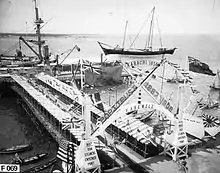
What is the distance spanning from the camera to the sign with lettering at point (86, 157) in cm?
441

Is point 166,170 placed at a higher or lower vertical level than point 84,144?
lower

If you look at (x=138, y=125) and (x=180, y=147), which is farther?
(x=138, y=125)

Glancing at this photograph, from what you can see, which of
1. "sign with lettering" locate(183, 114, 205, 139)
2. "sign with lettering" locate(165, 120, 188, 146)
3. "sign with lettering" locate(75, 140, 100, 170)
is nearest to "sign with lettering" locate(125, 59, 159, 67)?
"sign with lettering" locate(165, 120, 188, 146)

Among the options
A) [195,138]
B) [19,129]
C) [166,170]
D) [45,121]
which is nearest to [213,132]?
[195,138]

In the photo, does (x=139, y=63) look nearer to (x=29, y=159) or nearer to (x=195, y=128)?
(x=195, y=128)

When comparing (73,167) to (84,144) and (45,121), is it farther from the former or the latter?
(45,121)

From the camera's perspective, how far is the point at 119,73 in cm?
1822

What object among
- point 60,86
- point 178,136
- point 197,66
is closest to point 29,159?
point 178,136

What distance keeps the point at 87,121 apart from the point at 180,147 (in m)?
2.38

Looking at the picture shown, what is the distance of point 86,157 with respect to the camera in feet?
14.5

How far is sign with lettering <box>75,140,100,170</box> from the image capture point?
4.41m

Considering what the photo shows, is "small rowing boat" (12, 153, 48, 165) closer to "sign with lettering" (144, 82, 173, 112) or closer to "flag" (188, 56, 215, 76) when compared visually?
"sign with lettering" (144, 82, 173, 112)

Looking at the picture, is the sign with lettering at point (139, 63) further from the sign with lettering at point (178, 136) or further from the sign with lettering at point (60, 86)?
the sign with lettering at point (60, 86)

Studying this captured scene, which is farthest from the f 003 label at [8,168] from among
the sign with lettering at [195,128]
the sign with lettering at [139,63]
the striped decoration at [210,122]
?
the striped decoration at [210,122]
